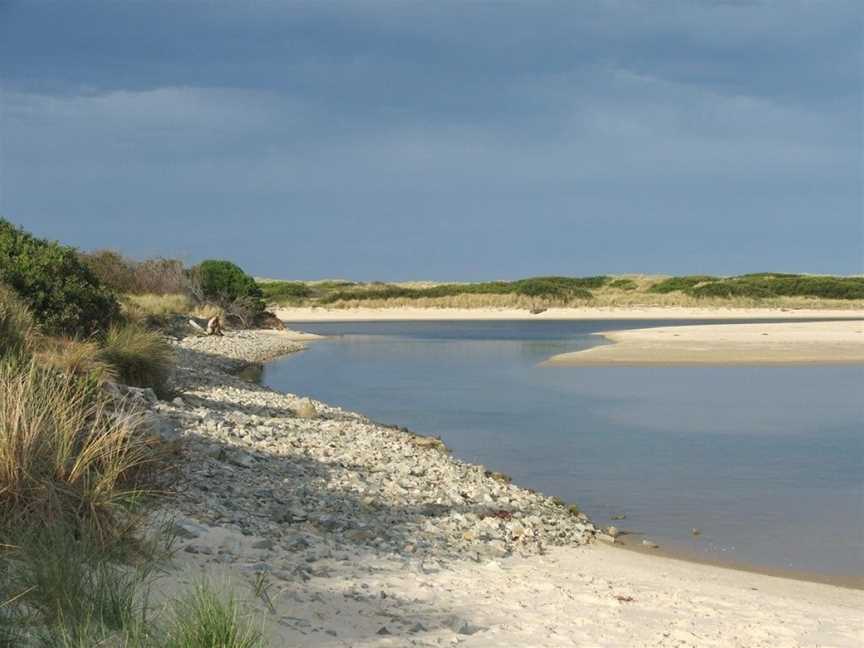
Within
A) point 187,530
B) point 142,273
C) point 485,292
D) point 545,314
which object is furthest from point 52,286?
point 485,292

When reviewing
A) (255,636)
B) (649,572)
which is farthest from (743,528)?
(255,636)

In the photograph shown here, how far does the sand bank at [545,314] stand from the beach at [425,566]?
57057mm

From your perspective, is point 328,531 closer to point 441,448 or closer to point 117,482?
point 117,482

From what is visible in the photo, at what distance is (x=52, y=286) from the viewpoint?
56.2ft

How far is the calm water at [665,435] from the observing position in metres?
10.6

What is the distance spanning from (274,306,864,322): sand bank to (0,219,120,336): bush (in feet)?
162

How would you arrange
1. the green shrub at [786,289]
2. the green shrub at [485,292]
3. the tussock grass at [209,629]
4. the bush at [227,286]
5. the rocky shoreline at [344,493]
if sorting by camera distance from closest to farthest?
1. the tussock grass at [209,629]
2. the rocky shoreline at [344,493]
3. the bush at [227,286]
4. the green shrub at [786,289]
5. the green shrub at [485,292]

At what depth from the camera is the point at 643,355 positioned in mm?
34344

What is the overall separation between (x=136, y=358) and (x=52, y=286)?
3124 millimetres

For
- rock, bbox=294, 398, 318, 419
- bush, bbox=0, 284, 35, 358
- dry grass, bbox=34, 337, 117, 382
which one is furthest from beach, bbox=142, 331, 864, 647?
rock, bbox=294, 398, 318, 419

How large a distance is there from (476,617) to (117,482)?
2658 mm

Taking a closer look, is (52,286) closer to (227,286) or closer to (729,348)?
(729,348)

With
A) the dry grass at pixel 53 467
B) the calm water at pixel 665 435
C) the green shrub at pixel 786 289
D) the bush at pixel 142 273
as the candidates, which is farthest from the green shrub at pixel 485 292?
the dry grass at pixel 53 467

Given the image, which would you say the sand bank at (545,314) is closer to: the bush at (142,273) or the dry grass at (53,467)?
the bush at (142,273)
